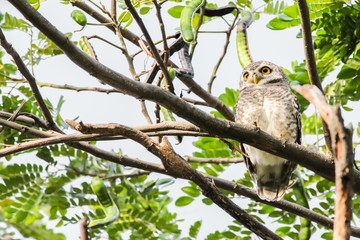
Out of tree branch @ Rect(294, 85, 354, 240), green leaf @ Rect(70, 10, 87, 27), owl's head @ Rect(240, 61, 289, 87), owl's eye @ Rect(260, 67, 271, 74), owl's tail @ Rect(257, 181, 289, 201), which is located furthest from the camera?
owl's eye @ Rect(260, 67, 271, 74)

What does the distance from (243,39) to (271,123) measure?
2.47 feet

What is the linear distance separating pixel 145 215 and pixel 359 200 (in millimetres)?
1345

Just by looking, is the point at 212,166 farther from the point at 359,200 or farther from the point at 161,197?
the point at 359,200

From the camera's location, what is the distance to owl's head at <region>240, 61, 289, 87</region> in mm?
4195

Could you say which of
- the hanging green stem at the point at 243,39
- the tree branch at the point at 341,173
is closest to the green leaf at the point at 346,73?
the hanging green stem at the point at 243,39

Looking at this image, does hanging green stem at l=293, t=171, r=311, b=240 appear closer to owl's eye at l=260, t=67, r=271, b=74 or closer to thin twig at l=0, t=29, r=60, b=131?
owl's eye at l=260, t=67, r=271, b=74

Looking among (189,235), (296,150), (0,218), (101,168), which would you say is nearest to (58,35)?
(296,150)

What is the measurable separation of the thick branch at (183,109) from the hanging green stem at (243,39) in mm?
1113

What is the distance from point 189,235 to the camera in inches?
143

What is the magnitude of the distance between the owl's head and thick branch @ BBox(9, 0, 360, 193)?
178 cm

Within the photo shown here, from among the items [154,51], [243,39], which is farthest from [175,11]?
[154,51]

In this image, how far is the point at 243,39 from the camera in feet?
10.8

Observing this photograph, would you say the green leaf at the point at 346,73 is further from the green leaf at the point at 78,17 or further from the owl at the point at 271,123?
the green leaf at the point at 78,17

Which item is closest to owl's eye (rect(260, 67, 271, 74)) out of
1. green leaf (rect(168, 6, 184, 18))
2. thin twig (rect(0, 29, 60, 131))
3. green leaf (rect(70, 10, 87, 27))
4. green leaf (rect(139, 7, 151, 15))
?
green leaf (rect(168, 6, 184, 18))
